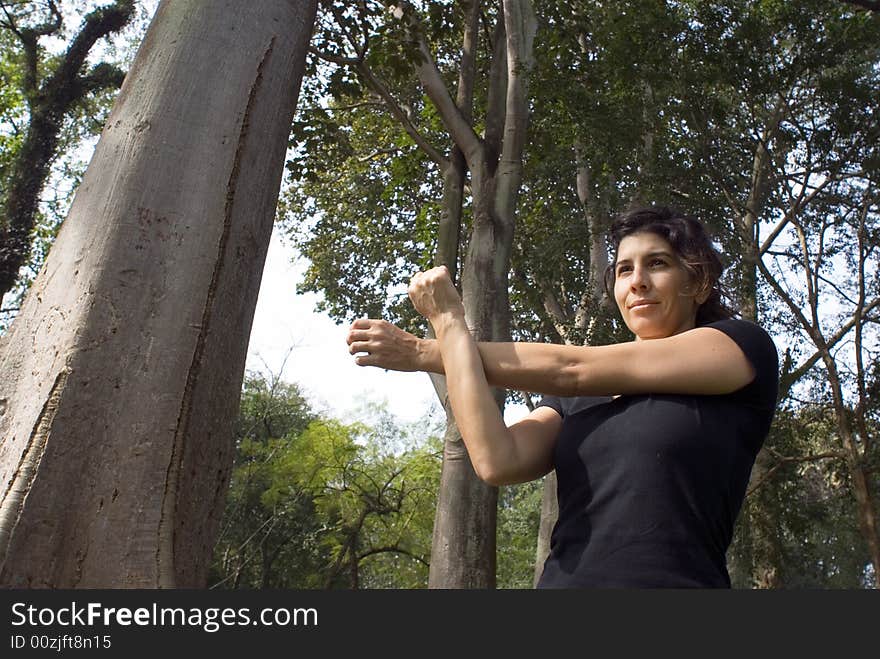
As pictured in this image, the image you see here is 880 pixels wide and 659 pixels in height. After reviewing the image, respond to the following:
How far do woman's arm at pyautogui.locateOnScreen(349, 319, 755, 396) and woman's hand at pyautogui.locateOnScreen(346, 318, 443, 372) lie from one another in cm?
4

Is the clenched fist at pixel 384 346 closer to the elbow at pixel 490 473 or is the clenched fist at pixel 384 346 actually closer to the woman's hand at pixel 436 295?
the woman's hand at pixel 436 295

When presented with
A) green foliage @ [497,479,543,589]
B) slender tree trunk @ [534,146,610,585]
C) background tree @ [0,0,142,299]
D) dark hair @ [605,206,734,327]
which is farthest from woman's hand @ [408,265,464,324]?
green foliage @ [497,479,543,589]

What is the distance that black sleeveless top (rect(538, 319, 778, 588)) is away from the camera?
4.68 ft

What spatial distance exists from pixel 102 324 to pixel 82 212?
0.33m

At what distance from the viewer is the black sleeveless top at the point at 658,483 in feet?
4.68

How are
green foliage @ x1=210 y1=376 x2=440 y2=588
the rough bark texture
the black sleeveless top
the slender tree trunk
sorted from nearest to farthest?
the black sleeveless top, the rough bark texture, the slender tree trunk, green foliage @ x1=210 y1=376 x2=440 y2=588

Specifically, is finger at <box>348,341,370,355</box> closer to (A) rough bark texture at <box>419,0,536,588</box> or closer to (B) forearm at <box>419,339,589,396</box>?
(B) forearm at <box>419,339,589,396</box>

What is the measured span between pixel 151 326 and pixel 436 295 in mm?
691

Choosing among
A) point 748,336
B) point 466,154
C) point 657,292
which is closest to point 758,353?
point 748,336

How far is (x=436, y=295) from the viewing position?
5.58 feet

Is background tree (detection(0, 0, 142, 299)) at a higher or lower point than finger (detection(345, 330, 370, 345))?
higher

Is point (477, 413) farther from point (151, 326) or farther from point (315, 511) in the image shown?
point (315, 511)

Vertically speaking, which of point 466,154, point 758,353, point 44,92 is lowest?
point 758,353

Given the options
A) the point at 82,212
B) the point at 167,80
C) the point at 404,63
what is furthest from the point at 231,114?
the point at 404,63
